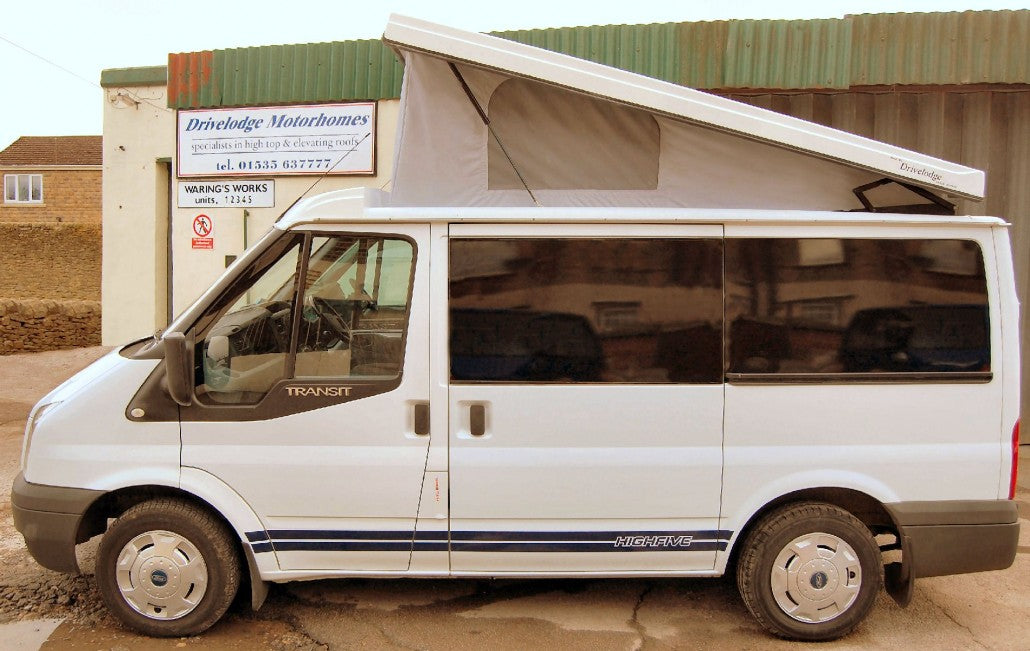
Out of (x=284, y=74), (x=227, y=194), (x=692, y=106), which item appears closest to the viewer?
(x=692, y=106)

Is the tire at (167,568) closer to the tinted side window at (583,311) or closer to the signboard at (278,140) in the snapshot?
the tinted side window at (583,311)

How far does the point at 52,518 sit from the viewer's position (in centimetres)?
388

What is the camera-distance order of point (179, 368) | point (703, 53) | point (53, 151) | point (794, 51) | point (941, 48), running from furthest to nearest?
point (53, 151)
point (703, 53)
point (794, 51)
point (941, 48)
point (179, 368)

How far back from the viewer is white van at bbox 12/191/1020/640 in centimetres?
383

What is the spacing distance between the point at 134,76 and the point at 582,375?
8775 mm

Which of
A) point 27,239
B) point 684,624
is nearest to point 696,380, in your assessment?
point 684,624

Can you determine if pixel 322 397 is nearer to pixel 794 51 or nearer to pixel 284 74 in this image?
pixel 794 51

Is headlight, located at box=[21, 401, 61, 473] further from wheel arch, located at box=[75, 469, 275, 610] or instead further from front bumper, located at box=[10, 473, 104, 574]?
wheel arch, located at box=[75, 469, 275, 610]

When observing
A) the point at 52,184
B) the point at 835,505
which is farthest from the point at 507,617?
the point at 52,184

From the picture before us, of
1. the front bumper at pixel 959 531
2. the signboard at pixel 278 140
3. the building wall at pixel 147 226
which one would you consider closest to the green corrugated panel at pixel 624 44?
the signboard at pixel 278 140

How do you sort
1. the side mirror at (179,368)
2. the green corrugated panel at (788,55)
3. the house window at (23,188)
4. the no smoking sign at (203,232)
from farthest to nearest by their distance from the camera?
the house window at (23,188) → the no smoking sign at (203,232) → the green corrugated panel at (788,55) → the side mirror at (179,368)

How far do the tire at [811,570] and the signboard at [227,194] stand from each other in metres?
7.67

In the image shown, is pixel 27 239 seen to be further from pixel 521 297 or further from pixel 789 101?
pixel 521 297

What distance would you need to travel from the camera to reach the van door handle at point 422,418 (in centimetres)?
381
